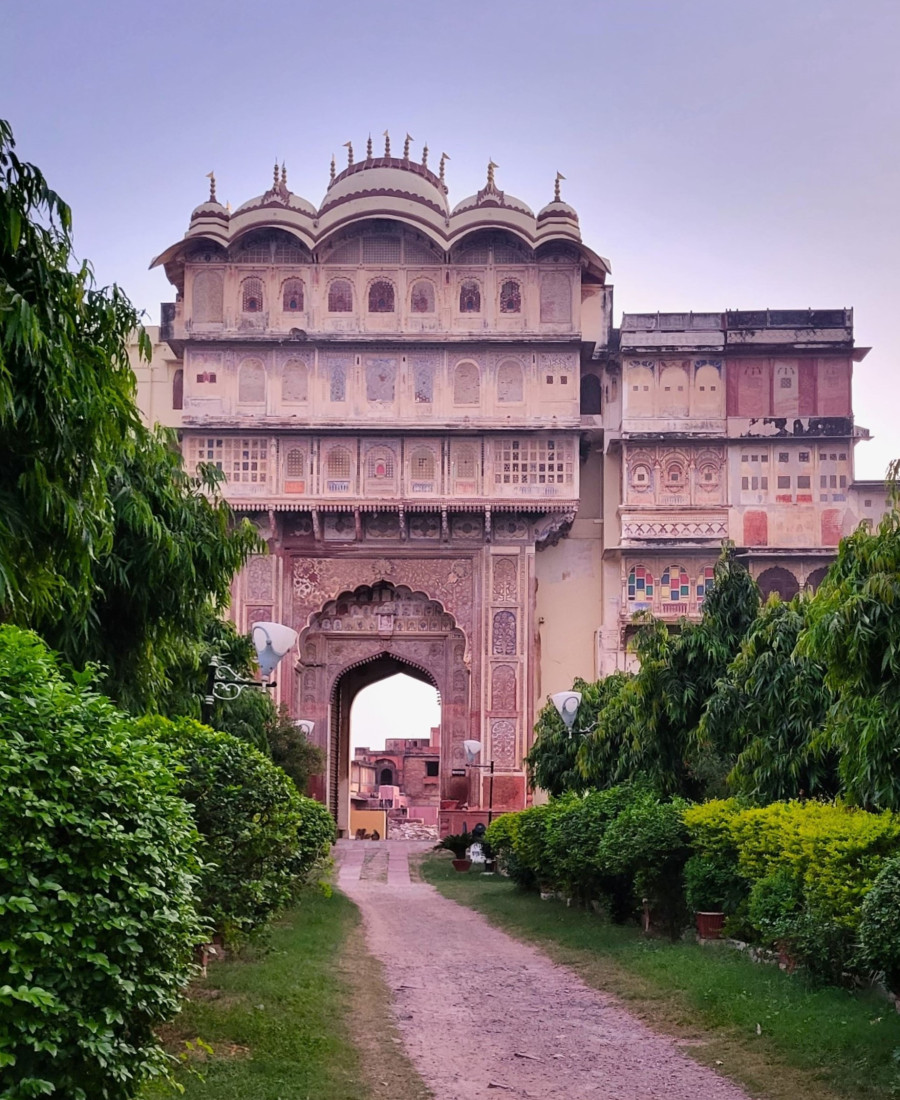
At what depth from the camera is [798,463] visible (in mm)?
25906

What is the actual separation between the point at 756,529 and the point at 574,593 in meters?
3.70

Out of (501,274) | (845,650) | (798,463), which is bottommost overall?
(845,650)

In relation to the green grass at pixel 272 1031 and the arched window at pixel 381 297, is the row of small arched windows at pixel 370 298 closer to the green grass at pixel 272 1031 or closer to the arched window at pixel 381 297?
the arched window at pixel 381 297

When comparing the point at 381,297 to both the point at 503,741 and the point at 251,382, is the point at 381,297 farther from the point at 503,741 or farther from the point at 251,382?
the point at 503,741

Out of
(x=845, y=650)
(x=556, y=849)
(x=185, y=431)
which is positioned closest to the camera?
(x=845, y=650)

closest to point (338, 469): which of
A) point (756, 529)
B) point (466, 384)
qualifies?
point (466, 384)

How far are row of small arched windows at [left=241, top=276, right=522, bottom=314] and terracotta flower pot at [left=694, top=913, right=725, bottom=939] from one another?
17181 mm

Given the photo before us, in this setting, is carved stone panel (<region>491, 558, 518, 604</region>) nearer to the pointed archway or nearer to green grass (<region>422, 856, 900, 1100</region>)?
the pointed archway

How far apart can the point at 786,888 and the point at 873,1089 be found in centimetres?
285

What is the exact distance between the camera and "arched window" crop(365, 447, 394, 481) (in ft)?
83.1

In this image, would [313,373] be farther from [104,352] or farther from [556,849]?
[104,352]

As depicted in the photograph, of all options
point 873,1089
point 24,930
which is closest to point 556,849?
point 873,1089

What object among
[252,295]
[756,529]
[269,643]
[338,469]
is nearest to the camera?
[269,643]

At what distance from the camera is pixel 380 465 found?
83.3 feet
